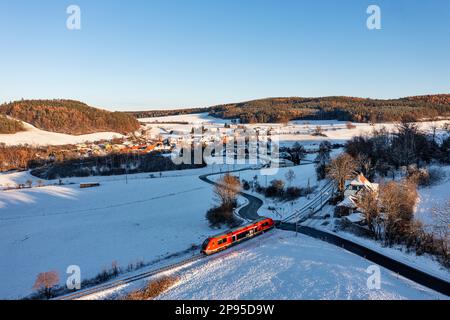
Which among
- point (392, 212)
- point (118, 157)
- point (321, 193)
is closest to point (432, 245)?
point (392, 212)

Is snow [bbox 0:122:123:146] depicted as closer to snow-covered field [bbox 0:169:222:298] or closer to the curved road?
snow-covered field [bbox 0:169:222:298]

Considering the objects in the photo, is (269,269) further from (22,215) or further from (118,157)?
(118,157)

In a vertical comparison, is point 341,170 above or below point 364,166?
above

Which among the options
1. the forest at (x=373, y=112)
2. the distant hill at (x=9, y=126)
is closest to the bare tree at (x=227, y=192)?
the forest at (x=373, y=112)

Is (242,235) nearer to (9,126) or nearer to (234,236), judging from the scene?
(234,236)
